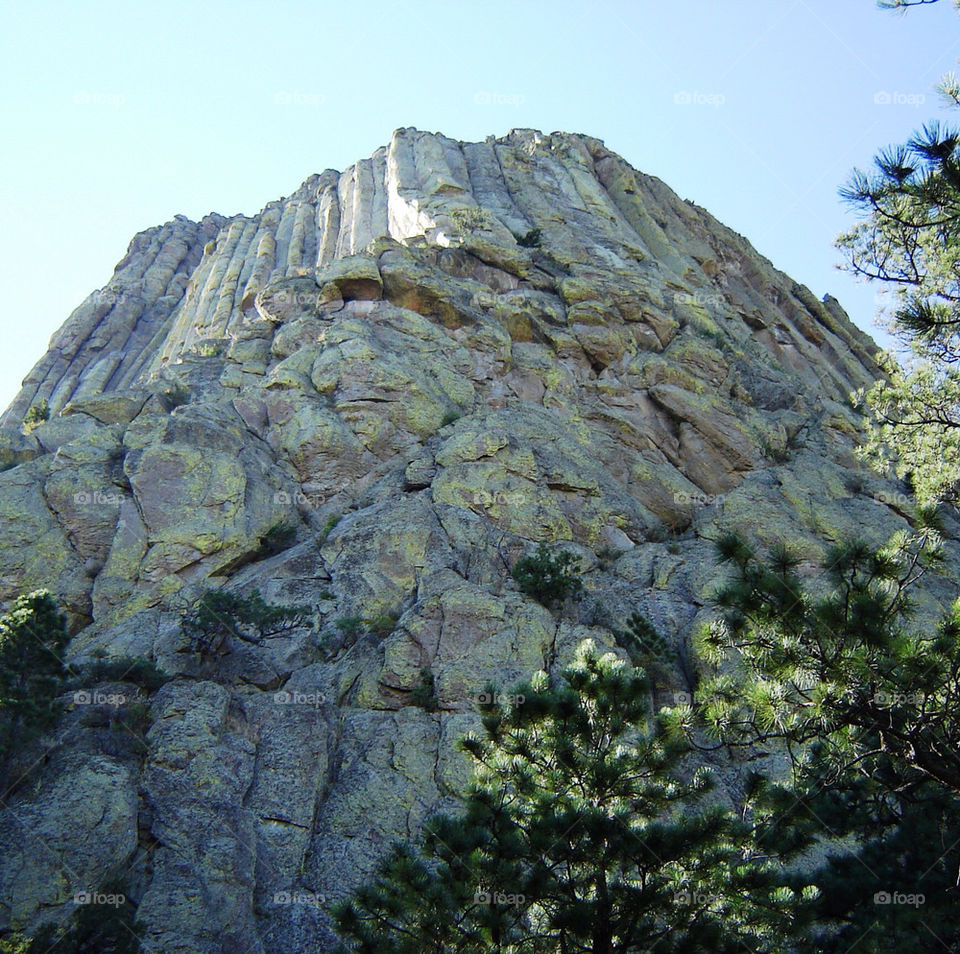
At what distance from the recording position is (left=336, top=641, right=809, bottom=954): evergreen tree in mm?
11766

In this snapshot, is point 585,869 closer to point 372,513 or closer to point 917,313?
point 917,313

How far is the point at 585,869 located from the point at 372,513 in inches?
658

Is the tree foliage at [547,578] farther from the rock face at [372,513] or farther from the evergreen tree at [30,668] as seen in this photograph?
the evergreen tree at [30,668]

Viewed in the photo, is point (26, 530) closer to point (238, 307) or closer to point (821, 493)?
point (821, 493)

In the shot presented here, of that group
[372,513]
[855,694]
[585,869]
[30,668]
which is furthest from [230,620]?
[855,694]

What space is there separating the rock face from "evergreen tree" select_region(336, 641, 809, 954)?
4.71 meters

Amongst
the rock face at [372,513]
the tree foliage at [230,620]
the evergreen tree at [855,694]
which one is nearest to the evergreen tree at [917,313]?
the evergreen tree at [855,694]

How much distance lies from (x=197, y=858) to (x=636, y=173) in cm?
6369

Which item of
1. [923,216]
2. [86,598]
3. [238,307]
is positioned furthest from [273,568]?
[238,307]

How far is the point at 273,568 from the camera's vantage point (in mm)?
25469

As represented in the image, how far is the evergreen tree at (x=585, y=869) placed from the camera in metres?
11.8

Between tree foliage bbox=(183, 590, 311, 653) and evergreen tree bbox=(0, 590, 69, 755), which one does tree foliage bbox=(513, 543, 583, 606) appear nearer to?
tree foliage bbox=(183, 590, 311, 653)

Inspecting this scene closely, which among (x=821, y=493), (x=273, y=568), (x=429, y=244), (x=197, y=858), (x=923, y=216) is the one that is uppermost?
(x=429, y=244)

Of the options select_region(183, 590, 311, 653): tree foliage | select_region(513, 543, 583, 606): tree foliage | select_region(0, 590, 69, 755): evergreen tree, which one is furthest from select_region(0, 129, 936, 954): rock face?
select_region(0, 590, 69, 755): evergreen tree
